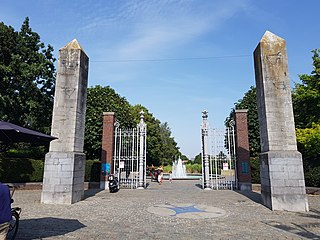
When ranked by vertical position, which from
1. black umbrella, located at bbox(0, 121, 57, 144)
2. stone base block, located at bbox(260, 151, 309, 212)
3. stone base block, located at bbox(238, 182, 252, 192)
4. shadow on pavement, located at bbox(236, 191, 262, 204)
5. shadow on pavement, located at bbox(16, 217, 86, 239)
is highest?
black umbrella, located at bbox(0, 121, 57, 144)

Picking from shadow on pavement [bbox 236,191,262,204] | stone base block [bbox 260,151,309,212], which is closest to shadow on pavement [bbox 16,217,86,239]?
stone base block [bbox 260,151,309,212]

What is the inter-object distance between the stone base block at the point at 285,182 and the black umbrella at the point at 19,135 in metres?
7.20

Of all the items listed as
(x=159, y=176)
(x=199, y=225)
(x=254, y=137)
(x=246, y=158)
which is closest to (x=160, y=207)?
(x=199, y=225)

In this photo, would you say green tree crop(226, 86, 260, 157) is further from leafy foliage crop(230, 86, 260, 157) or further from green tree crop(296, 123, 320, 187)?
green tree crop(296, 123, 320, 187)

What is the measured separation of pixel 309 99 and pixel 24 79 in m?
19.6

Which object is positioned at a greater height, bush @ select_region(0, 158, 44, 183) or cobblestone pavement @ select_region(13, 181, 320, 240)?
bush @ select_region(0, 158, 44, 183)

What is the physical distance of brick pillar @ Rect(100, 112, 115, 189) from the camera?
567 inches

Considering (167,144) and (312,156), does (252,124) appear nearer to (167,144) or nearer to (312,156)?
(312,156)

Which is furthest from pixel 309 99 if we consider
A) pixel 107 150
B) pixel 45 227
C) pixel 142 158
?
pixel 45 227

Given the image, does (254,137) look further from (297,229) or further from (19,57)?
(19,57)

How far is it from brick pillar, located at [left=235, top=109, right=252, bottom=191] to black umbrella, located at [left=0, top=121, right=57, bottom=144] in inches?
451

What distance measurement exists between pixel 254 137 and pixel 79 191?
15086mm

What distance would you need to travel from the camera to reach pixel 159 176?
19000mm

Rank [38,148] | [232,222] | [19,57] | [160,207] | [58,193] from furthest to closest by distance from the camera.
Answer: [38,148] < [19,57] < [58,193] < [160,207] < [232,222]
